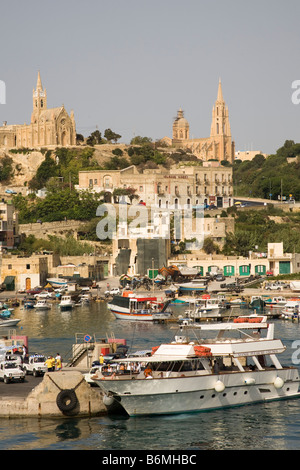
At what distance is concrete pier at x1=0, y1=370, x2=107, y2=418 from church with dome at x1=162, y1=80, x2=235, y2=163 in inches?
5028

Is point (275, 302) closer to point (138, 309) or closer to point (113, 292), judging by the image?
point (138, 309)

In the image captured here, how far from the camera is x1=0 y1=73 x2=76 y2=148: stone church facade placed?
12012cm

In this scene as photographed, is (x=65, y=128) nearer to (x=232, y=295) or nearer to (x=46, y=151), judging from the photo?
(x=46, y=151)

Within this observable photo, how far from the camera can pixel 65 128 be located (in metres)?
121

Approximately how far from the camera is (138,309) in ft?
202

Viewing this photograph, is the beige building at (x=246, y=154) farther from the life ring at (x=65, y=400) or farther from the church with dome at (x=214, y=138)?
the life ring at (x=65, y=400)

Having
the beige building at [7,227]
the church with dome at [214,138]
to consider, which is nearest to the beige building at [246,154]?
the church with dome at [214,138]

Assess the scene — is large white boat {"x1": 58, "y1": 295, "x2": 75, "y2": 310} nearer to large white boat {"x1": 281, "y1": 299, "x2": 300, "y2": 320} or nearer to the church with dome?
large white boat {"x1": 281, "y1": 299, "x2": 300, "y2": 320}

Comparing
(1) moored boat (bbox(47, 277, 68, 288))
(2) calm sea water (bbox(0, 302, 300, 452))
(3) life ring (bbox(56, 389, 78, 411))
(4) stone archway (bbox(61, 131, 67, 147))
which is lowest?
(2) calm sea water (bbox(0, 302, 300, 452))

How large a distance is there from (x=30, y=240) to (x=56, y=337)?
43778mm

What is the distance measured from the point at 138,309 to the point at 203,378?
32.3 m
